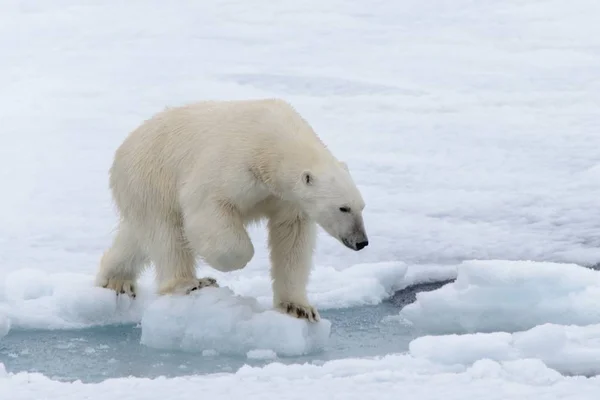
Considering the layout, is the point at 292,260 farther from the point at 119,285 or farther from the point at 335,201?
the point at 119,285

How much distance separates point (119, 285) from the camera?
5.67m

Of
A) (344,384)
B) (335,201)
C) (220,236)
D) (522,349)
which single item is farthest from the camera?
(220,236)

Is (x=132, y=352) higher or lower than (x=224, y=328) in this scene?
lower

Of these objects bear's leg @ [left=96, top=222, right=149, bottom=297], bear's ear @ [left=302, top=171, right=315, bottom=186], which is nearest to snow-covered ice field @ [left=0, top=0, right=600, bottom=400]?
bear's leg @ [left=96, top=222, right=149, bottom=297]

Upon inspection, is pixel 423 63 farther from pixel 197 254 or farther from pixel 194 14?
pixel 197 254

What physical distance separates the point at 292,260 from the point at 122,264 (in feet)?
3.02

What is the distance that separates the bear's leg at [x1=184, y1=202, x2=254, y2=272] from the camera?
4.89 metres

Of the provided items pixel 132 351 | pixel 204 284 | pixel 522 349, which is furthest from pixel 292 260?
pixel 522 349

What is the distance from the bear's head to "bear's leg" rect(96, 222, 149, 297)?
1137 millimetres

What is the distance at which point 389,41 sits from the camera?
43.8ft

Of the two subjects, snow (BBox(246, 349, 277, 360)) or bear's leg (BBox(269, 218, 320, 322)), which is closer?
snow (BBox(246, 349, 277, 360))

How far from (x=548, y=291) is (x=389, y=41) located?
8.39 meters

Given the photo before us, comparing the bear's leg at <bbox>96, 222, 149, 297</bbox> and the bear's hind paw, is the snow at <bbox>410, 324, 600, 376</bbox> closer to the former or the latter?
the bear's hind paw

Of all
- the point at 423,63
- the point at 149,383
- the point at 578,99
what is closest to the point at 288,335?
the point at 149,383
